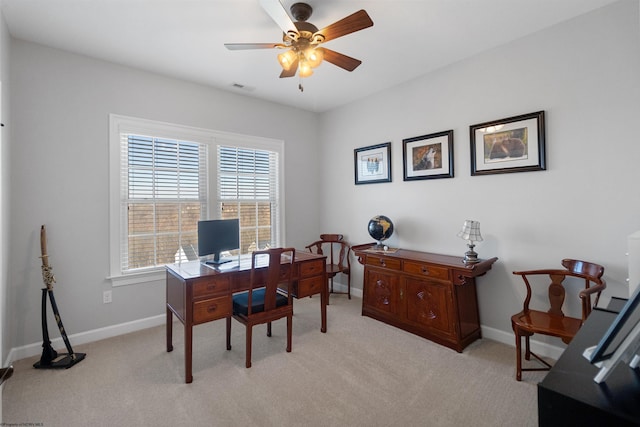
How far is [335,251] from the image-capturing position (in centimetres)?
466

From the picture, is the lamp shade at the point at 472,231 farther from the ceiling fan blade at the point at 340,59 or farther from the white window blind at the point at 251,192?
the white window blind at the point at 251,192

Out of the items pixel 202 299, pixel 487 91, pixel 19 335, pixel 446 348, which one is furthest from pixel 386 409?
pixel 19 335

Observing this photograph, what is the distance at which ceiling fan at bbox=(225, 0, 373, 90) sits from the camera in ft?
6.21

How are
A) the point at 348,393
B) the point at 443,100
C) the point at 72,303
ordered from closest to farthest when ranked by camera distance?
the point at 348,393, the point at 72,303, the point at 443,100

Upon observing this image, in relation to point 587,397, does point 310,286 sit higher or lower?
lower

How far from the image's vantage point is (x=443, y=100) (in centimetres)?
327

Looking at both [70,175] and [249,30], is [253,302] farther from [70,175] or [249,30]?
[249,30]

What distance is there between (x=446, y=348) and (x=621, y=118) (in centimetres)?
→ 233

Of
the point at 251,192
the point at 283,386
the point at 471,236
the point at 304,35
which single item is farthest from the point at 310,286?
the point at 304,35

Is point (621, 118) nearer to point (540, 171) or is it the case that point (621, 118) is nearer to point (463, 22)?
point (540, 171)

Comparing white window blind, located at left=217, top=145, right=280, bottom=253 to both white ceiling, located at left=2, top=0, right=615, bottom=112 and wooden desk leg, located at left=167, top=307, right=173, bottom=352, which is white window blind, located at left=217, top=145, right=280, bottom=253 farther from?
wooden desk leg, located at left=167, top=307, right=173, bottom=352

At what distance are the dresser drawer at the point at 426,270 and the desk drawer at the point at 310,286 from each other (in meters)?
0.90

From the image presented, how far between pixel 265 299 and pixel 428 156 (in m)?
2.40

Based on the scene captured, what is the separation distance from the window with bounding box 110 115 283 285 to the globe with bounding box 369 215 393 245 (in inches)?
58.9
